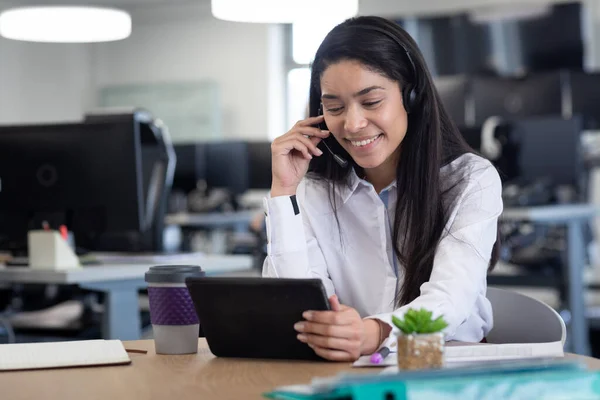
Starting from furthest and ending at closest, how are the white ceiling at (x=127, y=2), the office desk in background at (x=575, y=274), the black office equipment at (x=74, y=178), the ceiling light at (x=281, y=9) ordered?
the white ceiling at (x=127, y=2) → the office desk in background at (x=575, y=274) → the ceiling light at (x=281, y=9) → the black office equipment at (x=74, y=178)

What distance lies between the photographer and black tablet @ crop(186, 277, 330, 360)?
1.23 metres

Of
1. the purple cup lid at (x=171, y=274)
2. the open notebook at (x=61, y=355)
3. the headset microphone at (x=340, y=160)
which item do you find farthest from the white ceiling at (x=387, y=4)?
the open notebook at (x=61, y=355)

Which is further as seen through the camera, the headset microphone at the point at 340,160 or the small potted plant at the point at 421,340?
the headset microphone at the point at 340,160

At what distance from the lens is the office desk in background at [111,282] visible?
258 cm

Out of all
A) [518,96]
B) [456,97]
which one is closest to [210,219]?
[456,97]

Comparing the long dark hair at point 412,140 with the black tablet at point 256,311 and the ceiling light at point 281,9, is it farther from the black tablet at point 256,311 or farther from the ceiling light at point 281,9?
the ceiling light at point 281,9

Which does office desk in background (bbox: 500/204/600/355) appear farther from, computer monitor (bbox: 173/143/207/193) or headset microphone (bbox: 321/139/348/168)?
headset microphone (bbox: 321/139/348/168)

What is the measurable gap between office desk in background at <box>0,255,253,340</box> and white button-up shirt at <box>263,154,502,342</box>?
2.98 feet

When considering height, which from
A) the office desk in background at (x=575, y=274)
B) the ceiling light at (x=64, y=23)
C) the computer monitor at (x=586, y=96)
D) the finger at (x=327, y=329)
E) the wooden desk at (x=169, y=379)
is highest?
the ceiling light at (x=64, y=23)

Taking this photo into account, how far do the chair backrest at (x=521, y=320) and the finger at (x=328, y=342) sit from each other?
367 mm

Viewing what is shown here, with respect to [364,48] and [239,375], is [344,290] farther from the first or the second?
[239,375]

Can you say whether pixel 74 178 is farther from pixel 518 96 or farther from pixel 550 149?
pixel 518 96

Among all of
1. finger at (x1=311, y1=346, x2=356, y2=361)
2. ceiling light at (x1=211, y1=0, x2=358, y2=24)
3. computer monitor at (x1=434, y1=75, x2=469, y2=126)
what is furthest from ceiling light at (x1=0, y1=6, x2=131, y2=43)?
finger at (x1=311, y1=346, x2=356, y2=361)

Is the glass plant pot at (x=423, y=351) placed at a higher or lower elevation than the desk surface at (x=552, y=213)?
higher
